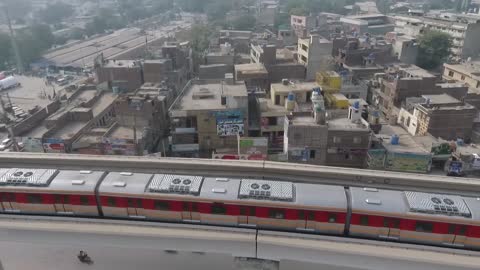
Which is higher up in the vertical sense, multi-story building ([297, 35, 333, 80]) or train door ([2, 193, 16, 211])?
multi-story building ([297, 35, 333, 80])

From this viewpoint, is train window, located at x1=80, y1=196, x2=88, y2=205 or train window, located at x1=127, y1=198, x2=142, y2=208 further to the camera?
train window, located at x1=80, y1=196, x2=88, y2=205

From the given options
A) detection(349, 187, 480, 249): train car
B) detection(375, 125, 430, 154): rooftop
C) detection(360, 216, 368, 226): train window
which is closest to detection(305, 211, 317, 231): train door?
detection(349, 187, 480, 249): train car

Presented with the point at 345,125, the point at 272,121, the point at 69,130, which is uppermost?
the point at 345,125

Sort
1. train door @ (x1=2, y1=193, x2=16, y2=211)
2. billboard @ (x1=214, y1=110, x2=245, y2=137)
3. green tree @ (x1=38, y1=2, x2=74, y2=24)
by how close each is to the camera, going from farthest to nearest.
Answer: green tree @ (x1=38, y1=2, x2=74, y2=24), billboard @ (x1=214, y1=110, x2=245, y2=137), train door @ (x1=2, y1=193, x2=16, y2=211)

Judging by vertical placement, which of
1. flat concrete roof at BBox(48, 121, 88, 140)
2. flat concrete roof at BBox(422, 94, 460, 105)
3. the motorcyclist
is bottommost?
the motorcyclist

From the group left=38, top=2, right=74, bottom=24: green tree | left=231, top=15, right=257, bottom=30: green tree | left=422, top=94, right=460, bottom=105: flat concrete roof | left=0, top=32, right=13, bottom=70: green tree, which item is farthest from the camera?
left=38, top=2, right=74, bottom=24: green tree

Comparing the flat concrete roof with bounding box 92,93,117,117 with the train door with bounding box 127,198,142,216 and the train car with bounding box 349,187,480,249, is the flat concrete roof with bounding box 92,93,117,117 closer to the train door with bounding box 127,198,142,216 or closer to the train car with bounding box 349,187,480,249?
the train door with bounding box 127,198,142,216

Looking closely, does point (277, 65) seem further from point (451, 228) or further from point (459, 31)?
point (459, 31)

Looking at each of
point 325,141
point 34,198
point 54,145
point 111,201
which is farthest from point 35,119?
point 325,141

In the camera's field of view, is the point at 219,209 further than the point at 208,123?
No
